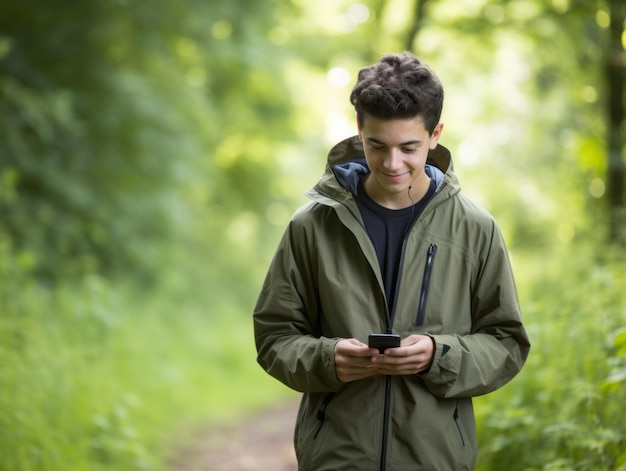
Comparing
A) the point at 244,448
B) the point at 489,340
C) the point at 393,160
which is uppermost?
the point at 393,160

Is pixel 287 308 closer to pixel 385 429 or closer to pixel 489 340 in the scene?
pixel 385 429

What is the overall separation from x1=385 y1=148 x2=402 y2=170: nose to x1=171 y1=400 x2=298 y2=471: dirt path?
4877 mm

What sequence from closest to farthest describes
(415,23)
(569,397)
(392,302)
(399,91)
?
(399,91)
(392,302)
(569,397)
(415,23)

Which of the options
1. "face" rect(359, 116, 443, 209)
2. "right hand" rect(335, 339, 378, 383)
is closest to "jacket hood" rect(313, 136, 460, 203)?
"face" rect(359, 116, 443, 209)

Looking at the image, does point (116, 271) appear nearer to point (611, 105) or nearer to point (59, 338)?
point (59, 338)

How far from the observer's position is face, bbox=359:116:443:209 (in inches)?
109

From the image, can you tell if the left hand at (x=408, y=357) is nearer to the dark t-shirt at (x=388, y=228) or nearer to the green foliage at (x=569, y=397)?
the dark t-shirt at (x=388, y=228)

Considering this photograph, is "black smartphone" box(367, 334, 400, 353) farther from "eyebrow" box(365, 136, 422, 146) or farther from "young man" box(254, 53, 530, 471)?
"eyebrow" box(365, 136, 422, 146)

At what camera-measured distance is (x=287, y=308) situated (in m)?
2.98

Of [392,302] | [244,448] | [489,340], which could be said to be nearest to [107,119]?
[244,448]

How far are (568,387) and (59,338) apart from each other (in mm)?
4658

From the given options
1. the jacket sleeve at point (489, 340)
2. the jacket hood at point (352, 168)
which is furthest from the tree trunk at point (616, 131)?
the jacket sleeve at point (489, 340)

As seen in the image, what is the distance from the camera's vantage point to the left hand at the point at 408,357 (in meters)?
2.60

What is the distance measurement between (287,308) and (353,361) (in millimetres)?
424
